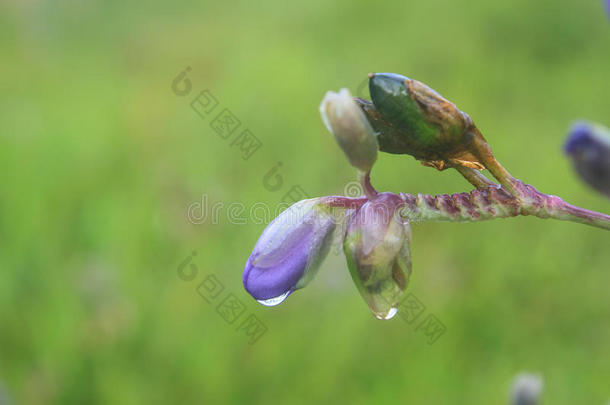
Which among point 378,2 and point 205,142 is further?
point 378,2

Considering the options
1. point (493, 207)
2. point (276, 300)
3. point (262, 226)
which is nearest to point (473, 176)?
point (493, 207)

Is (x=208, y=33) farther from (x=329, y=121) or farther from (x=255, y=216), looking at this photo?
(x=329, y=121)

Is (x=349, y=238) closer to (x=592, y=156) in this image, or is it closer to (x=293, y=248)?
(x=293, y=248)

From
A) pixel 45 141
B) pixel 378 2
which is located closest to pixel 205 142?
pixel 45 141

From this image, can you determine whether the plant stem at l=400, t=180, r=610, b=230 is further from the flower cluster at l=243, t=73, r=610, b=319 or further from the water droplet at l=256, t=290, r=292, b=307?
the water droplet at l=256, t=290, r=292, b=307

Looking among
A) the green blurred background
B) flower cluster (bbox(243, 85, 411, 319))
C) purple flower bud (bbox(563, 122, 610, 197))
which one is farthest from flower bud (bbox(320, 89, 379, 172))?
the green blurred background

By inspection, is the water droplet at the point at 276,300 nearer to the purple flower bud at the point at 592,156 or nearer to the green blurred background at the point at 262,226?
the purple flower bud at the point at 592,156
